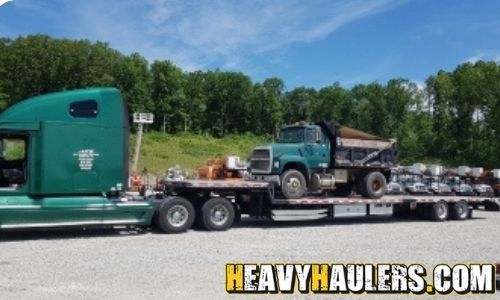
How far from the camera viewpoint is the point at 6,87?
2906 inches

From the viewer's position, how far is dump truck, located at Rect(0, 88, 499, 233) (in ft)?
44.1

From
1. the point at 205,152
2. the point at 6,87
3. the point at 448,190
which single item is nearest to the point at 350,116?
the point at 205,152

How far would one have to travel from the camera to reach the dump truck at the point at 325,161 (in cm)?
1745

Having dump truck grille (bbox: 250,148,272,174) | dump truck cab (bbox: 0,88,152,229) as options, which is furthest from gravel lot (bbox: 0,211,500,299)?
dump truck grille (bbox: 250,148,272,174)

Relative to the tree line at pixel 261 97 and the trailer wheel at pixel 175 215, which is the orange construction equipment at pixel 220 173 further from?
the tree line at pixel 261 97

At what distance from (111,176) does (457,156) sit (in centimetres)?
6247

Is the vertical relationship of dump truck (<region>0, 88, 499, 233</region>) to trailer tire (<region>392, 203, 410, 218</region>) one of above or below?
above

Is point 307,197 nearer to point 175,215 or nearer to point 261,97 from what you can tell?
point 175,215

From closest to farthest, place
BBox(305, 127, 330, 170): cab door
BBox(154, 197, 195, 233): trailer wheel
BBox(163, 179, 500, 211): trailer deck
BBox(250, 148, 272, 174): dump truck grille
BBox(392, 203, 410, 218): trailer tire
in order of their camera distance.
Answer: BBox(154, 197, 195, 233): trailer wheel < BBox(163, 179, 500, 211): trailer deck < BBox(250, 148, 272, 174): dump truck grille < BBox(305, 127, 330, 170): cab door < BBox(392, 203, 410, 218): trailer tire

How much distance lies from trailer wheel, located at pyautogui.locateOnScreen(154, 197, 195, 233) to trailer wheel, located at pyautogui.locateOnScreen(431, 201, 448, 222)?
895 cm

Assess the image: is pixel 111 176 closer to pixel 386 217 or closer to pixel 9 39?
pixel 386 217

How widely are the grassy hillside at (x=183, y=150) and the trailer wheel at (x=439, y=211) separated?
1043 inches

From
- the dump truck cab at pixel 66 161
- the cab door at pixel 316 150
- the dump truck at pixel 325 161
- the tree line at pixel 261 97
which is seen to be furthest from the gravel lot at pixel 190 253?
the tree line at pixel 261 97

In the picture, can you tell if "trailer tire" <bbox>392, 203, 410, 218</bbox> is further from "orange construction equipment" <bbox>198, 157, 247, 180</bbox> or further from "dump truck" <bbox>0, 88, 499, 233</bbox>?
"dump truck" <bbox>0, 88, 499, 233</bbox>
